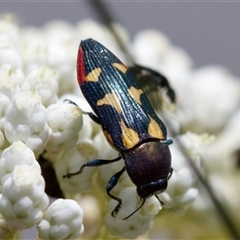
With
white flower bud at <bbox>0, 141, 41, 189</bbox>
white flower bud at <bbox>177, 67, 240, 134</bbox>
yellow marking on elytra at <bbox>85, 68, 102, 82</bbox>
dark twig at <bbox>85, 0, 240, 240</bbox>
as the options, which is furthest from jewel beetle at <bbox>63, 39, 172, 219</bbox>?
dark twig at <bbox>85, 0, 240, 240</bbox>

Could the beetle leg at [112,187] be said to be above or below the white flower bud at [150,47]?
below

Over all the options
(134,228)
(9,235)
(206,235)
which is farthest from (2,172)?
(206,235)

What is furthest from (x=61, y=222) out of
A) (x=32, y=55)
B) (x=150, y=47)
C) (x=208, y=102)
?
(x=150, y=47)

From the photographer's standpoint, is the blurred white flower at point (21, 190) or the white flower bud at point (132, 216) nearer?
the blurred white flower at point (21, 190)

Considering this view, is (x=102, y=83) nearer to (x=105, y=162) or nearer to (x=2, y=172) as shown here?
(x=105, y=162)

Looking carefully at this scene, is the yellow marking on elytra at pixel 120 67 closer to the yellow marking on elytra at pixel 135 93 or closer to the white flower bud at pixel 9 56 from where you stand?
the yellow marking on elytra at pixel 135 93

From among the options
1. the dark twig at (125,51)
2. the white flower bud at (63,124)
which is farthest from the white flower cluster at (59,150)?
the dark twig at (125,51)

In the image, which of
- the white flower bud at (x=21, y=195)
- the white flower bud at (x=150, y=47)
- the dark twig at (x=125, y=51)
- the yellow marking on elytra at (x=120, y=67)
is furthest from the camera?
the white flower bud at (x=150, y=47)

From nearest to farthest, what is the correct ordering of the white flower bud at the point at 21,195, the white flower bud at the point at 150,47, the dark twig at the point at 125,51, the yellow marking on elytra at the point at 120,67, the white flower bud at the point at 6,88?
the dark twig at the point at 125,51, the white flower bud at the point at 21,195, the white flower bud at the point at 6,88, the yellow marking on elytra at the point at 120,67, the white flower bud at the point at 150,47
